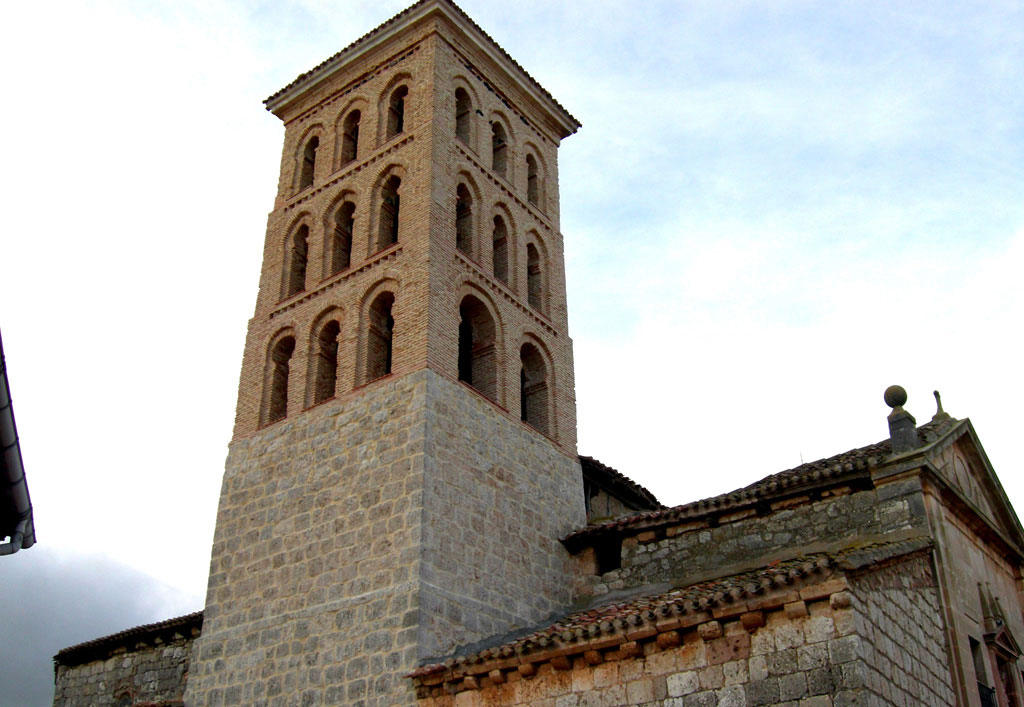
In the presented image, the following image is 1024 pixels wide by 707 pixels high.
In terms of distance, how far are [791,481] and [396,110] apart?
995 centimetres

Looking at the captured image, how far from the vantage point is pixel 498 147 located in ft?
61.6

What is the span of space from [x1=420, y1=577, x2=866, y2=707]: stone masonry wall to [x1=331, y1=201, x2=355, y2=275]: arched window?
831 cm

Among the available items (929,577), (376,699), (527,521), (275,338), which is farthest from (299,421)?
(929,577)

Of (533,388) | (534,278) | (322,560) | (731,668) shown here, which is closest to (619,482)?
A: (533,388)

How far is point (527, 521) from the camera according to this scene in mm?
14008

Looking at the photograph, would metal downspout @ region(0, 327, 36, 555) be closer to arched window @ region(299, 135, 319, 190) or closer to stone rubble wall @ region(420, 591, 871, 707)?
stone rubble wall @ region(420, 591, 871, 707)

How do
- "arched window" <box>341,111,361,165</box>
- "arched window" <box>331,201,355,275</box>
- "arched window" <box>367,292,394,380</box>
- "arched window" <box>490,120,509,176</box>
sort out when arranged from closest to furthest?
1. "arched window" <box>367,292,394,380</box>
2. "arched window" <box>331,201,355,275</box>
3. "arched window" <box>341,111,361,165</box>
4. "arched window" <box>490,120,509,176</box>

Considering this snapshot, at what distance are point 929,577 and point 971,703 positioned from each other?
137 cm

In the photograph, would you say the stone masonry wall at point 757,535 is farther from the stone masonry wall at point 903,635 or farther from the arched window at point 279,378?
the arched window at point 279,378

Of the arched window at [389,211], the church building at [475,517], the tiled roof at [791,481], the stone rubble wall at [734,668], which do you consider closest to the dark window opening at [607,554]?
the church building at [475,517]

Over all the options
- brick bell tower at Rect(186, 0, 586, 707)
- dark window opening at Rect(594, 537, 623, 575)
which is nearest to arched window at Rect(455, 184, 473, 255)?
brick bell tower at Rect(186, 0, 586, 707)

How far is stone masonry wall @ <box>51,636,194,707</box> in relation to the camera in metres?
15.9

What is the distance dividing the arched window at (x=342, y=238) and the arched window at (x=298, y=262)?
2.32 feet

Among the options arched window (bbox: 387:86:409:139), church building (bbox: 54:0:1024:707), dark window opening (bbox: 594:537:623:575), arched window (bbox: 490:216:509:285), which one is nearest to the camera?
church building (bbox: 54:0:1024:707)
